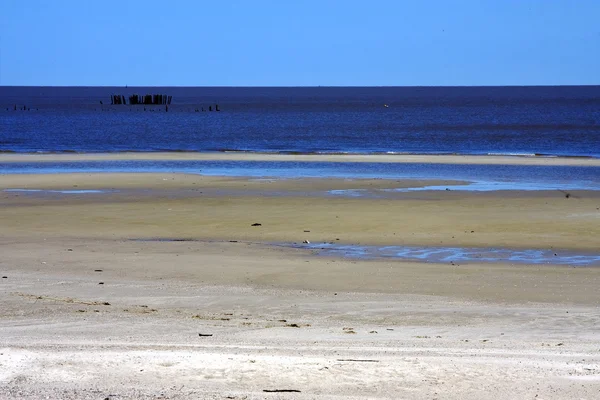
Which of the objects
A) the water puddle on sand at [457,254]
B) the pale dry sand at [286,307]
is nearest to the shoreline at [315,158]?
the pale dry sand at [286,307]

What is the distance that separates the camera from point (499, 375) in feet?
23.2

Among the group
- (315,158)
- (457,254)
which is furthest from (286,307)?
(315,158)

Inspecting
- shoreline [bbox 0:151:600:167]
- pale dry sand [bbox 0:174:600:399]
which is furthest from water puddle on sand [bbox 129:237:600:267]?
shoreline [bbox 0:151:600:167]

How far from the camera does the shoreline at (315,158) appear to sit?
42.1 meters

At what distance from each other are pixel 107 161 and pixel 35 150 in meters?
12.0

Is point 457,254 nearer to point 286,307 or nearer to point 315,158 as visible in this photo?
point 286,307

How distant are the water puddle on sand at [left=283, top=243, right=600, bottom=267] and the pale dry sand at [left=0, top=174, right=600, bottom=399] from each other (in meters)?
0.61

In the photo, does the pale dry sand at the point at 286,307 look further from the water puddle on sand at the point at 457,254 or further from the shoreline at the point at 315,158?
the shoreline at the point at 315,158

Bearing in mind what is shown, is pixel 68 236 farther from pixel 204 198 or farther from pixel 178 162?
pixel 178 162

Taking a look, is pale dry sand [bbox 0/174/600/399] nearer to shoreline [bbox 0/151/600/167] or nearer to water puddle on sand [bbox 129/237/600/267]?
water puddle on sand [bbox 129/237/600/267]

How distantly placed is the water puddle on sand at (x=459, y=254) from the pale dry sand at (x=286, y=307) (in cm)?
61

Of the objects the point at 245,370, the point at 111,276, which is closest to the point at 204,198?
the point at 111,276

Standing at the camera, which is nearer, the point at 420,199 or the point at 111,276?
the point at 111,276

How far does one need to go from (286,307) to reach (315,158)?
3456cm
